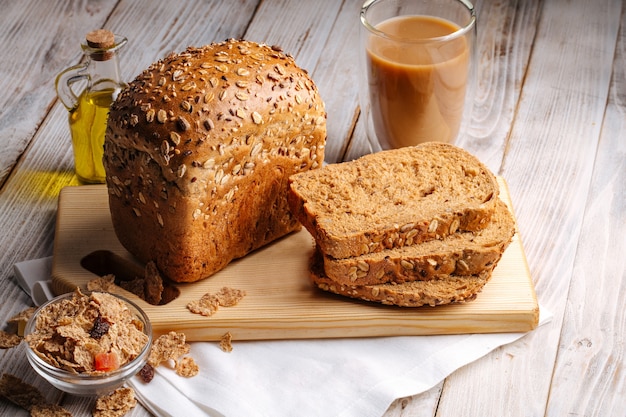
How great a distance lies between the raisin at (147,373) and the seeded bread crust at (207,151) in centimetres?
28

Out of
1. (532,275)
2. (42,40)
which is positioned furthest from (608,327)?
(42,40)

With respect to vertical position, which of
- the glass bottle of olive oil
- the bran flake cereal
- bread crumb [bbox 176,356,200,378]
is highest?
the glass bottle of olive oil

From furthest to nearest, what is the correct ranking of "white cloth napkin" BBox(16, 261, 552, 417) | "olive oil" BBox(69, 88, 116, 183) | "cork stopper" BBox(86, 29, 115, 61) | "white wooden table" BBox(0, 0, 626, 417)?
1. "olive oil" BBox(69, 88, 116, 183)
2. "cork stopper" BBox(86, 29, 115, 61)
3. "white wooden table" BBox(0, 0, 626, 417)
4. "white cloth napkin" BBox(16, 261, 552, 417)

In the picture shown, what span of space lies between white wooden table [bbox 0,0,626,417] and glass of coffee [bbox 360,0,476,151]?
0.24m

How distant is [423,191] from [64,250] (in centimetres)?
104

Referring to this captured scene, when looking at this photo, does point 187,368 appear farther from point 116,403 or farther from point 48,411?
point 48,411

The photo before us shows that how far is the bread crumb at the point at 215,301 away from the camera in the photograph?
242cm

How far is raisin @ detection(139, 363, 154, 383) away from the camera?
90.8 inches

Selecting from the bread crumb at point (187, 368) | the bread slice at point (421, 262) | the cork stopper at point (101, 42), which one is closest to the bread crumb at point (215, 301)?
the bread crumb at point (187, 368)

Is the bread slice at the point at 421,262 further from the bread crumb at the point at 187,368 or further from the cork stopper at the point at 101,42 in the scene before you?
the cork stopper at the point at 101,42

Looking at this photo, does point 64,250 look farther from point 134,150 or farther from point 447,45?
point 447,45

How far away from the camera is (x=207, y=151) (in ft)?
7.62

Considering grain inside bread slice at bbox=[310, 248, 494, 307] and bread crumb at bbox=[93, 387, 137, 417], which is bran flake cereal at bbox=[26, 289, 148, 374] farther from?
grain inside bread slice at bbox=[310, 248, 494, 307]

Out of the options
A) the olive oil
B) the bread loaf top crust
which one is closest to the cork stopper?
the olive oil
